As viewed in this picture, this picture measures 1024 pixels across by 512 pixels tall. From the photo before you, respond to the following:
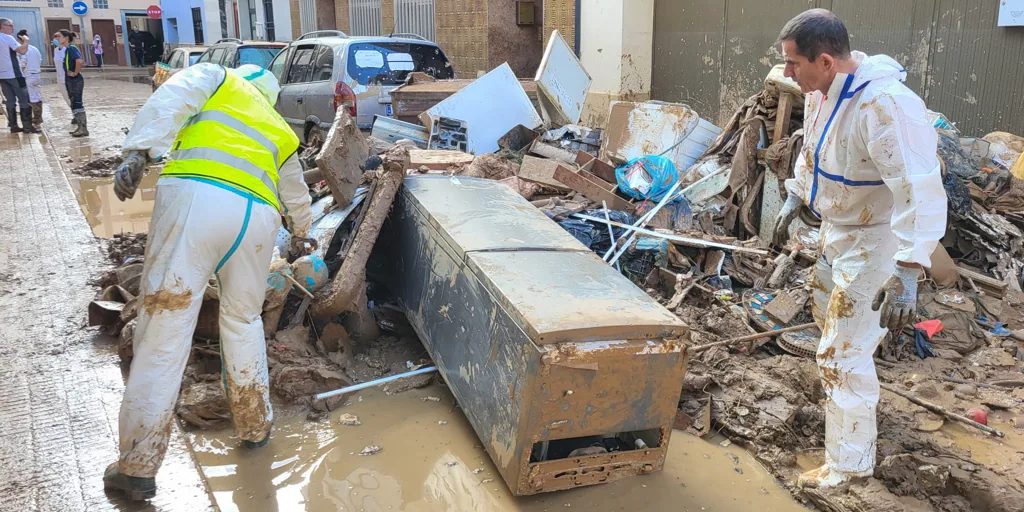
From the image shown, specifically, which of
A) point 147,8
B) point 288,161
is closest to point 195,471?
point 288,161

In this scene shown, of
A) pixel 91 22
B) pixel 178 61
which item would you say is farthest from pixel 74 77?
pixel 91 22

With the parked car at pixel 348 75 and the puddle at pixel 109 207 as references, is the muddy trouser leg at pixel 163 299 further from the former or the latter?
the parked car at pixel 348 75

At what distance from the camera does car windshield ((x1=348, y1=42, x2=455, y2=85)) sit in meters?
8.62

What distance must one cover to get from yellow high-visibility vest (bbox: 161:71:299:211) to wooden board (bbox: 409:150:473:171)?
224cm

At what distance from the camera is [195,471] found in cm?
315

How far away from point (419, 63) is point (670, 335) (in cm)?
727

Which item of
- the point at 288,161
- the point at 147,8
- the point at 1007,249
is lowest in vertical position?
the point at 1007,249

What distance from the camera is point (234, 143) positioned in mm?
3059

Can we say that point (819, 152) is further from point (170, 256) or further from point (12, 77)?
point (12, 77)

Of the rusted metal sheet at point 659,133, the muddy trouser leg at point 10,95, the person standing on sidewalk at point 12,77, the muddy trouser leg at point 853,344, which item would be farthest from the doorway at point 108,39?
the muddy trouser leg at point 853,344

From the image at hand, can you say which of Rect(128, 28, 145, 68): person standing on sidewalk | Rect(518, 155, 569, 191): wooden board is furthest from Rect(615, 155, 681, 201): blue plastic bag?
Rect(128, 28, 145, 68): person standing on sidewalk

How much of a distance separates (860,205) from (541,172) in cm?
357

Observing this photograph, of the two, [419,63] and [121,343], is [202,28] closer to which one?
[419,63]

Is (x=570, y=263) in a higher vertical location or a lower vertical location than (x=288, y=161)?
lower
